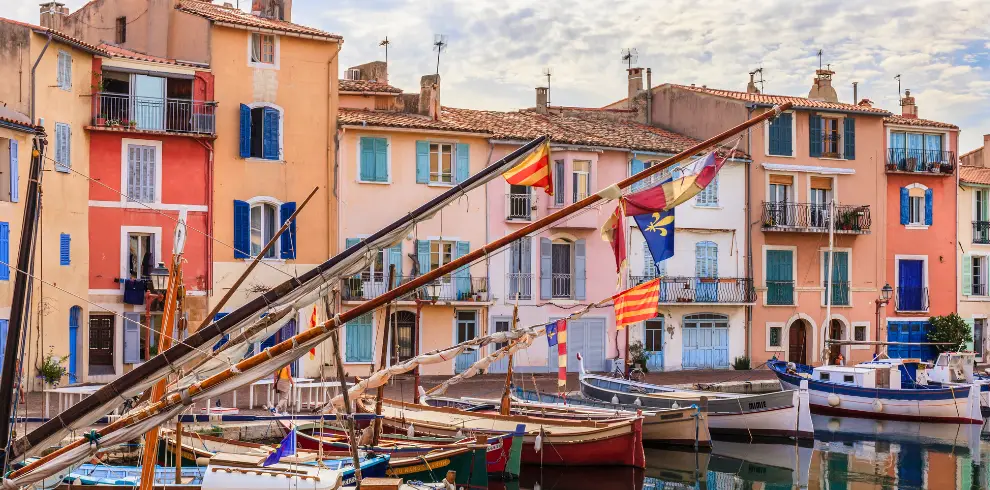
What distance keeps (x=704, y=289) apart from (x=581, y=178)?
7369mm

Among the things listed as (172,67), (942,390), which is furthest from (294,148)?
(942,390)

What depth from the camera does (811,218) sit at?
5362 centimetres

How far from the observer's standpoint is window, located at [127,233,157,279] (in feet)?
133

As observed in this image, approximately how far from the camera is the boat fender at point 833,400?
43.0 m

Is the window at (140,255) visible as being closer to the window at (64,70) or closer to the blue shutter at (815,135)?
the window at (64,70)

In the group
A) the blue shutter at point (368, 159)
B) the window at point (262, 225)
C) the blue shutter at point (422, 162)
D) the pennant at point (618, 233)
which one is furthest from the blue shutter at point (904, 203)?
the pennant at point (618, 233)

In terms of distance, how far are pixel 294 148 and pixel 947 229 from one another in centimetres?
3129

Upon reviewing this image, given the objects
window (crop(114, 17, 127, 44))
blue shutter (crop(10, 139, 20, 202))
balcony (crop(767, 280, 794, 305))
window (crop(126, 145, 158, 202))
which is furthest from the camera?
balcony (crop(767, 280, 794, 305))

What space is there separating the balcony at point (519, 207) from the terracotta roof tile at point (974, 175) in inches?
904

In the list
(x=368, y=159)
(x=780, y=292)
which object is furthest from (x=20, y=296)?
(x=780, y=292)

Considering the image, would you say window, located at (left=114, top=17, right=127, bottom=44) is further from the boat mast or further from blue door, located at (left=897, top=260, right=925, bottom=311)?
blue door, located at (left=897, top=260, right=925, bottom=311)

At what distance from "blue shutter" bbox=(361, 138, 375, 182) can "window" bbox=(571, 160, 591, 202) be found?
25.4 ft

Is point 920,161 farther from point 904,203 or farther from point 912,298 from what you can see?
point 912,298

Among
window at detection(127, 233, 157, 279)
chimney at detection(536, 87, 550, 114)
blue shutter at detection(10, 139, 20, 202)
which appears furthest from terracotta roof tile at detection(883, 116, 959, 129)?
blue shutter at detection(10, 139, 20, 202)
